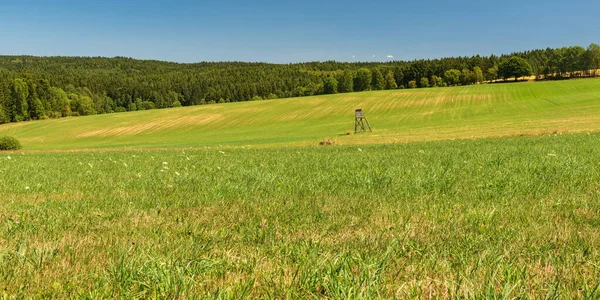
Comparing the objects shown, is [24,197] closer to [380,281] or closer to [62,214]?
[62,214]

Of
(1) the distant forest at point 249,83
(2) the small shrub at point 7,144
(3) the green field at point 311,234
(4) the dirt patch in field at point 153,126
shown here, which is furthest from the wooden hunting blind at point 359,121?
(1) the distant forest at point 249,83

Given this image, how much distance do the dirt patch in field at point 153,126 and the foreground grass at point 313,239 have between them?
252 ft

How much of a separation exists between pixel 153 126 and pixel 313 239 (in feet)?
278

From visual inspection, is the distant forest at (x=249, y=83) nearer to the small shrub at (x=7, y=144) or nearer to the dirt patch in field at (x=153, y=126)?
the dirt patch in field at (x=153, y=126)

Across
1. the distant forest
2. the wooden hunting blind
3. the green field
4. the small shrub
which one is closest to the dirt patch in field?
the small shrub

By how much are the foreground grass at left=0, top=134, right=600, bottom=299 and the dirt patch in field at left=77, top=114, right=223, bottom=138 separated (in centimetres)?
7666

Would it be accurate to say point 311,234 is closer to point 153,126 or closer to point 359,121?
point 359,121

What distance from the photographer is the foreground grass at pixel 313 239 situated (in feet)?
7.73

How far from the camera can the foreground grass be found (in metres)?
2.36

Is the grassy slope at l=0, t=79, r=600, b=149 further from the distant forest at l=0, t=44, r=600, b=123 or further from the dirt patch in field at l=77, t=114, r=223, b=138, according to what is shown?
the distant forest at l=0, t=44, r=600, b=123

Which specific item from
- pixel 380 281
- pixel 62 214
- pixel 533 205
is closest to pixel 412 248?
pixel 380 281

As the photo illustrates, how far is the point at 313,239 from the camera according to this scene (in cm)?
345

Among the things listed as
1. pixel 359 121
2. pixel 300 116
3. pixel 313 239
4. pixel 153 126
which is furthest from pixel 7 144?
pixel 313 239

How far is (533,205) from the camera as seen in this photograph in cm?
461
